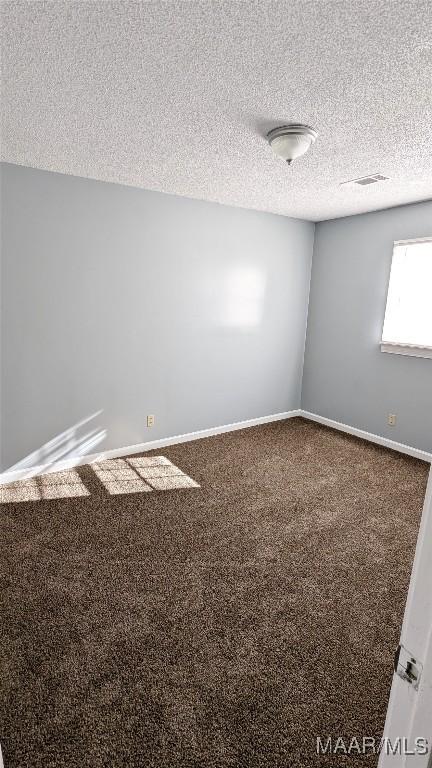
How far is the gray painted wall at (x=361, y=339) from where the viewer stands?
4141 millimetres

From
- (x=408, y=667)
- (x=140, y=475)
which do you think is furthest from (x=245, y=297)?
(x=408, y=667)

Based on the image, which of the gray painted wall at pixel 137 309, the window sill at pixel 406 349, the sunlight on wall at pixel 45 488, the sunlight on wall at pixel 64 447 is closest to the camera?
the sunlight on wall at pixel 45 488

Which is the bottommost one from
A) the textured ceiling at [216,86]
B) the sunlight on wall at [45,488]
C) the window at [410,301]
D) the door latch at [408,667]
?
the sunlight on wall at [45,488]

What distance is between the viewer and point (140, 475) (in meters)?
3.55

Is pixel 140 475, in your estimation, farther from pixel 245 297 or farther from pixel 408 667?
pixel 408 667

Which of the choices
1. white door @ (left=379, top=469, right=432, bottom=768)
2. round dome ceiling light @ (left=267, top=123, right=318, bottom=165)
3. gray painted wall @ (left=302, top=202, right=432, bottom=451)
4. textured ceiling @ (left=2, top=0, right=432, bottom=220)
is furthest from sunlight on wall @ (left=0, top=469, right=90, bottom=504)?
gray painted wall @ (left=302, top=202, right=432, bottom=451)

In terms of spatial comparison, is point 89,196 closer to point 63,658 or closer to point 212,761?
point 63,658

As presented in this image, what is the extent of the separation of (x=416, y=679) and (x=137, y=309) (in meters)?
3.54

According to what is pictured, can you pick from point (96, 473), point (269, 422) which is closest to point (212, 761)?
point (96, 473)

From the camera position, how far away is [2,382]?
321 cm

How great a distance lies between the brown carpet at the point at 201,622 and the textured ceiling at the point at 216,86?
2.37 m

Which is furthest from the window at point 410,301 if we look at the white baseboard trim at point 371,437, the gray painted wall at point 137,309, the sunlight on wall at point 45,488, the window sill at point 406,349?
the sunlight on wall at point 45,488

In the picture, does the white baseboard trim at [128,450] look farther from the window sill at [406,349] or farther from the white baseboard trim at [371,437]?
the window sill at [406,349]

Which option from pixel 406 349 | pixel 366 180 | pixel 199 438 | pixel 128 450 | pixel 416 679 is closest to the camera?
pixel 416 679
